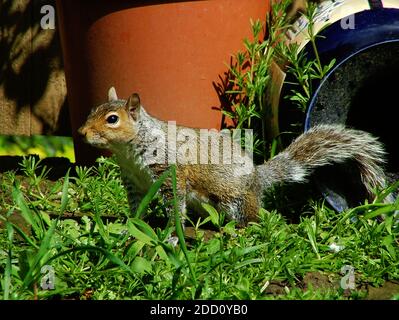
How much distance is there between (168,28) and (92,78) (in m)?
0.56

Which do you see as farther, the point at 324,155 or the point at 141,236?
the point at 324,155

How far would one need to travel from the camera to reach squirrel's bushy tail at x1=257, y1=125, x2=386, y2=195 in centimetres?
362

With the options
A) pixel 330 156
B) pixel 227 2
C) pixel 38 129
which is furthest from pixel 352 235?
pixel 38 129

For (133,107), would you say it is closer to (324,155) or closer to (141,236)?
(141,236)

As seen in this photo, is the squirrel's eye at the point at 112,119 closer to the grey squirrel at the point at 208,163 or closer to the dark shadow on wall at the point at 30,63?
the grey squirrel at the point at 208,163

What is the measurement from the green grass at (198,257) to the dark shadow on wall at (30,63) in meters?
1.77

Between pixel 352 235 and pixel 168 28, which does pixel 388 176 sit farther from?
pixel 168 28

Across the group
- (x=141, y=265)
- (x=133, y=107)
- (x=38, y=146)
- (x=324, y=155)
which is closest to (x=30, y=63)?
(x=38, y=146)

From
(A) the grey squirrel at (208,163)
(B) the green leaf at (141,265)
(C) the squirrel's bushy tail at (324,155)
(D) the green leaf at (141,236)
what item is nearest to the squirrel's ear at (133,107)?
(A) the grey squirrel at (208,163)

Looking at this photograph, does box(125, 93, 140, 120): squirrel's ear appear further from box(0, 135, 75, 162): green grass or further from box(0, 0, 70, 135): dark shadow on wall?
box(0, 0, 70, 135): dark shadow on wall

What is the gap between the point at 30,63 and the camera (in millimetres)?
5238

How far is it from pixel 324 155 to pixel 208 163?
0.58 m

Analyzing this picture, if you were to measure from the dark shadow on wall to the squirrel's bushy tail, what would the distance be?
214 centimetres

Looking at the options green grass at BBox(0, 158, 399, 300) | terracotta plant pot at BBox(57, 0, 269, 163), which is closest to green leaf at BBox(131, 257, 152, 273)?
green grass at BBox(0, 158, 399, 300)
